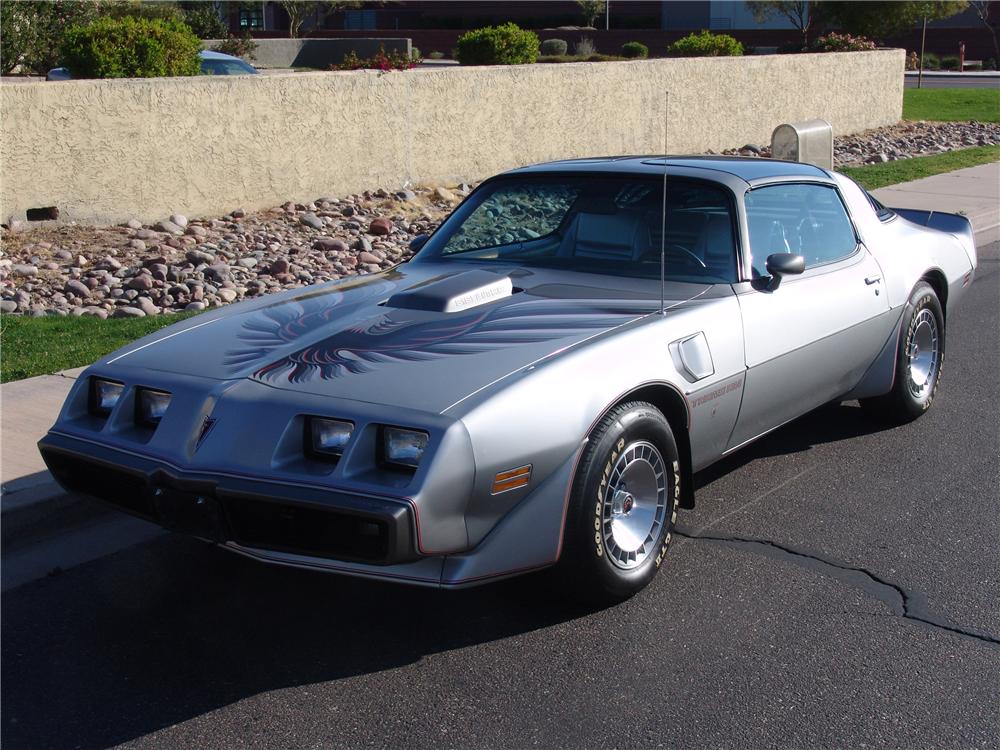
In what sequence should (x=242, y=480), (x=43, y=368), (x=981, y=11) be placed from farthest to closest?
(x=981, y=11) → (x=43, y=368) → (x=242, y=480)

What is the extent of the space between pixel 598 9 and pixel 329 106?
50.8 m

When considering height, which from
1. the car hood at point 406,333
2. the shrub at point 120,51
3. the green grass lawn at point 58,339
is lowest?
the green grass lawn at point 58,339

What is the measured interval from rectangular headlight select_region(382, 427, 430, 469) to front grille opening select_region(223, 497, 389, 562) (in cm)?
24

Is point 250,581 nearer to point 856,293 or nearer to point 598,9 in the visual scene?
point 856,293

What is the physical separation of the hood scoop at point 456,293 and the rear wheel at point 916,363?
8.17 feet

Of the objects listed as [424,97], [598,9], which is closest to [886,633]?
[424,97]

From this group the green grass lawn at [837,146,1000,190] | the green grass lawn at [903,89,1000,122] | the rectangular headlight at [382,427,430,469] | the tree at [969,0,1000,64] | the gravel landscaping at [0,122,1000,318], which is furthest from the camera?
the tree at [969,0,1000,64]

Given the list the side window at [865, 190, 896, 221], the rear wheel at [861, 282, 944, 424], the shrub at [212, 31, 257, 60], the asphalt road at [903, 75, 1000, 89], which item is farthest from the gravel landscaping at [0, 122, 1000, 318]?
the asphalt road at [903, 75, 1000, 89]

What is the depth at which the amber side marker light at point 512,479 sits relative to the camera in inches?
147

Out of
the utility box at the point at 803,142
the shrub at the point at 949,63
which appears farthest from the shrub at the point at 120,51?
the shrub at the point at 949,63

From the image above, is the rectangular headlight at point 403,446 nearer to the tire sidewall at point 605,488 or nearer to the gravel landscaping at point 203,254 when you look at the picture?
the tire sidewall at point 605,488

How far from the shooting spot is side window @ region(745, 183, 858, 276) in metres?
5.33

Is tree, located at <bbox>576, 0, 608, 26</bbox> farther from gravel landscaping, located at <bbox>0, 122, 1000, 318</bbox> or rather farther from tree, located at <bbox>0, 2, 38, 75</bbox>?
gravel landscaping, located at <bbox>0, 122, 1000, 318</bbox>

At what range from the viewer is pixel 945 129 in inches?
967
